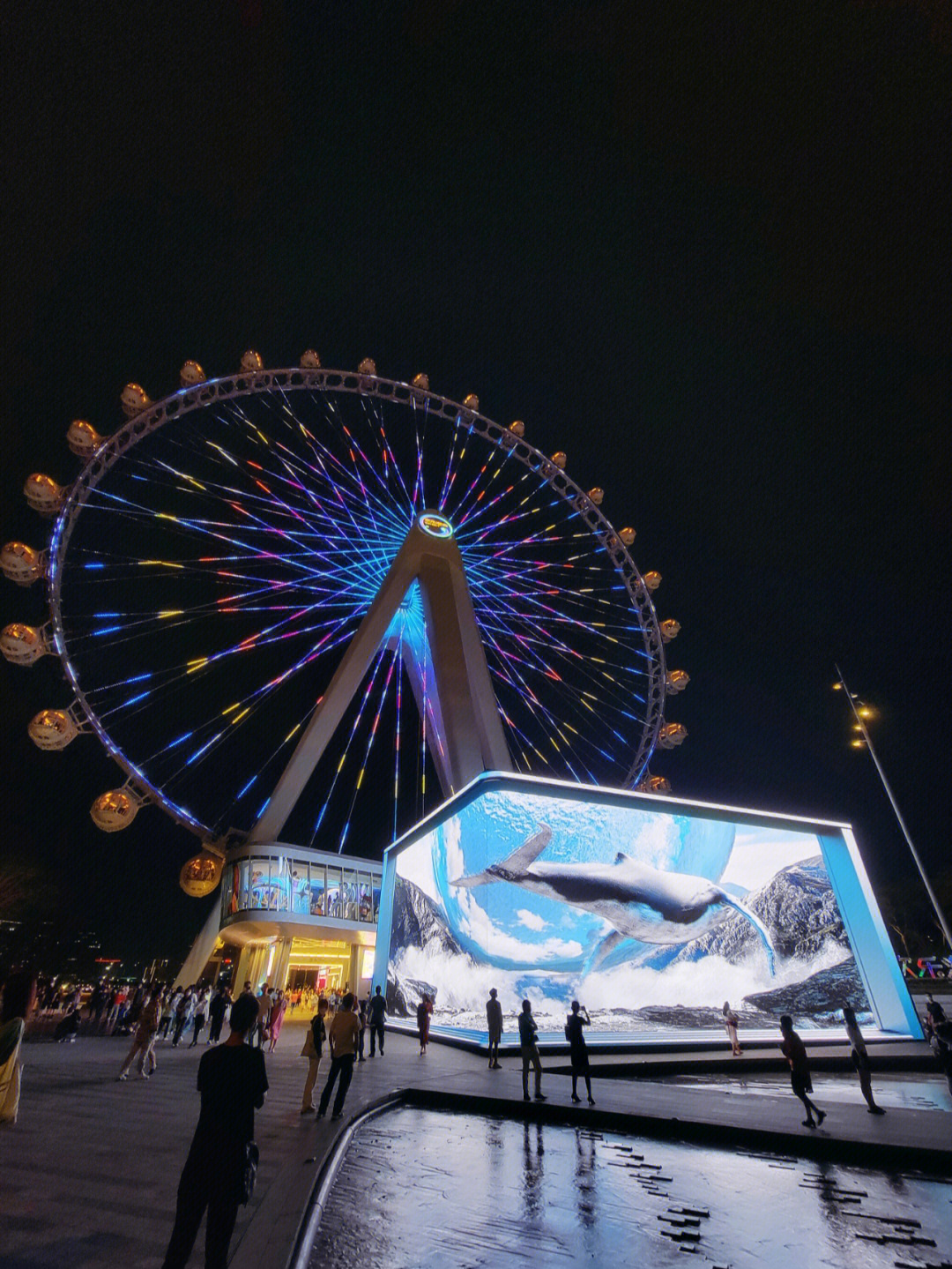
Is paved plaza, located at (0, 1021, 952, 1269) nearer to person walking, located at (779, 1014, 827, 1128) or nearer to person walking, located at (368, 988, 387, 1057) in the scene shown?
person walking, located at (779, 1014, 827, 1128)

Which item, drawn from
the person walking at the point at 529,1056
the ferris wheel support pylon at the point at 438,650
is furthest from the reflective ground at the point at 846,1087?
the ferris wheel support pylon at the point at 438,650

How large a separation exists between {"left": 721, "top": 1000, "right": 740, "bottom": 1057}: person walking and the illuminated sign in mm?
16953

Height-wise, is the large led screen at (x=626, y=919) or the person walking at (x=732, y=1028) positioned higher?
the large led screen at (x=626, y=919)

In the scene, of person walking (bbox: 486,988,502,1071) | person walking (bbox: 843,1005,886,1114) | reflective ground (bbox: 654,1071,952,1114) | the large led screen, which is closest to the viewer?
person walking (bbox: 843,1005,886,1114)

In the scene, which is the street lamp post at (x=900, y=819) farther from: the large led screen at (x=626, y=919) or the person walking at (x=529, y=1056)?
the person walking at (x=529, y=1056)

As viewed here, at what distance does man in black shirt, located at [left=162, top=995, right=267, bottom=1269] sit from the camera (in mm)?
2713

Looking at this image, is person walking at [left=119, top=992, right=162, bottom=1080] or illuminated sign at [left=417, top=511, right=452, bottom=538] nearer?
person walking at [left=119, top=992, right=162, bottom=1080]

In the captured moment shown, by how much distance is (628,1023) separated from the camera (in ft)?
44.0

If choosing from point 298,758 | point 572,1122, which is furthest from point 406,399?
point 572,1122

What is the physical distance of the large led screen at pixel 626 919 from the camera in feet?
44.1

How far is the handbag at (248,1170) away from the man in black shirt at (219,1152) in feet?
0.04

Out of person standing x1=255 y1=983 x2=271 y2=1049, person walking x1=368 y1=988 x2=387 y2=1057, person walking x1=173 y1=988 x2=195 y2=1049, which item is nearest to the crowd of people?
person walking x1=368 y1=988 x2=387 y2=1057

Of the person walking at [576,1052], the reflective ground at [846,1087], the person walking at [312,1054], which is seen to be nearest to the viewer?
the person walking at [312,1054]

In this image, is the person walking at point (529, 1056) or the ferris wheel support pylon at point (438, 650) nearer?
the person walking at point (529, 1056)
